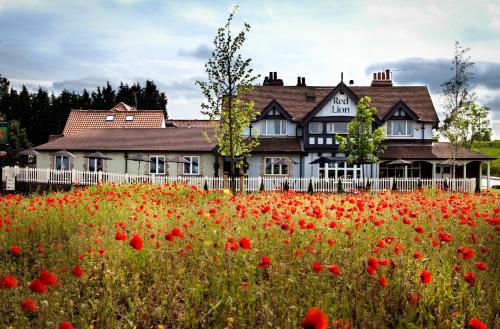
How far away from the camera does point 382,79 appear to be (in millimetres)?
41938

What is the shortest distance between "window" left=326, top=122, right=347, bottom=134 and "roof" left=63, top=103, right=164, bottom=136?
1675cm

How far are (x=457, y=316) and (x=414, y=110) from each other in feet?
114

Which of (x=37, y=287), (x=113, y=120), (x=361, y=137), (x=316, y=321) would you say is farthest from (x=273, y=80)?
(x=316, y=321)

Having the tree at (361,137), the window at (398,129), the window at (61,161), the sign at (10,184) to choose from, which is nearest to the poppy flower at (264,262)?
the tree at (361,137)

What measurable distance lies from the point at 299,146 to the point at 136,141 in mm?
12120

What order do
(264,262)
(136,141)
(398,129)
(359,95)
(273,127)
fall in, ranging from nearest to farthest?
(264,262) < (273,127) < (398,129) < (136,141) < (359,95)

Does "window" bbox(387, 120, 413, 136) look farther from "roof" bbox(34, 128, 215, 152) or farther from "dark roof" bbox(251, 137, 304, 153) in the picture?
"roof" bbox(34, 128, 215, 152)

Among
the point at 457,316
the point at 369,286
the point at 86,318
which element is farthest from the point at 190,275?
the point at 457,316

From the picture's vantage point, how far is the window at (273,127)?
3553 cm

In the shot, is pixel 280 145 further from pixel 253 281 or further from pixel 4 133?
pixel 253 281

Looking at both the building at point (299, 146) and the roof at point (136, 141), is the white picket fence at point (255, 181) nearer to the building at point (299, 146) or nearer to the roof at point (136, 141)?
the building at point (299, 146)

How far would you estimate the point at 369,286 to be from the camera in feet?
16.7

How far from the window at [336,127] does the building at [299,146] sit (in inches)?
1.7

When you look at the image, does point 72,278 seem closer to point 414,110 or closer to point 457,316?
point 457,316
